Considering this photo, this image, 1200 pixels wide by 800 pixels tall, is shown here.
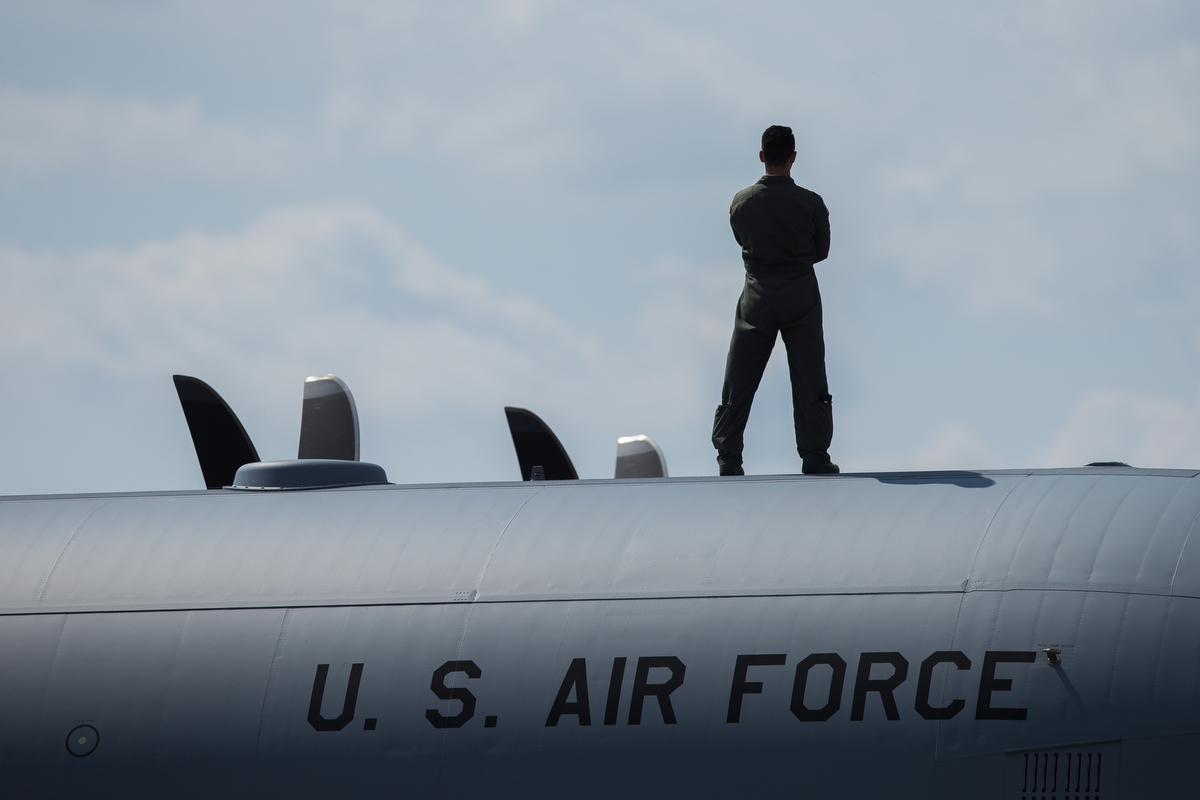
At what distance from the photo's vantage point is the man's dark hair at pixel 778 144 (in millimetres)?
10164

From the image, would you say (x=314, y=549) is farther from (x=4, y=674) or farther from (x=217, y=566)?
(x=4, y=674)

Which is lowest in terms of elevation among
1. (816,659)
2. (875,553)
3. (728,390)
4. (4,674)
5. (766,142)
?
(4,674)

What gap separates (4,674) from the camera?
9.54 m

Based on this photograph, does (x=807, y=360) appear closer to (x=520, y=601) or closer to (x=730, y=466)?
(x=730, y=466)

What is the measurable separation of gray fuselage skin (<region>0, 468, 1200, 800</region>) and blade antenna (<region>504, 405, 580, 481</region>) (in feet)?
12.8

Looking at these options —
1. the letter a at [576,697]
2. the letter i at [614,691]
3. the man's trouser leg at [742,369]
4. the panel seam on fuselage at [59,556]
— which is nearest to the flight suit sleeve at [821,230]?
the man's trouser leg at [742,369]

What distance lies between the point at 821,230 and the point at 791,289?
510 mm

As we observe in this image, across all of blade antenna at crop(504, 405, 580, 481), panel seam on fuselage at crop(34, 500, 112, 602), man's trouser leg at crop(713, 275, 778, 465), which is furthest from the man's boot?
panel seam on fuselage at crop(34, 500, 112, 602)

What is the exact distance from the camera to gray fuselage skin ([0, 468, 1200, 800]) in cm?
783

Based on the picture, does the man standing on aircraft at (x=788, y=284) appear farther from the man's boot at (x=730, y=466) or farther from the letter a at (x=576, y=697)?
the letter a at (x=576, y=697)

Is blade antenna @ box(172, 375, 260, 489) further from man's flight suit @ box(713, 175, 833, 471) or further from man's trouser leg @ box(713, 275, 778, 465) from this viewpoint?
man's flight suit @ box(713, 175, 833, 471)

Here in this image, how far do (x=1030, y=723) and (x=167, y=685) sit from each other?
554 centimetres

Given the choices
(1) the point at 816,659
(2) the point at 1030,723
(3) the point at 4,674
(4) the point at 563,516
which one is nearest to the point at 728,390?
(4) the point at 563,516

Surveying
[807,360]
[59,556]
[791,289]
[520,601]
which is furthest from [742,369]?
[59,556]
